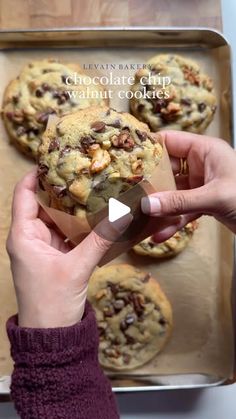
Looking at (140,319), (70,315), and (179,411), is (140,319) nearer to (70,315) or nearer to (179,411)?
(179,411)

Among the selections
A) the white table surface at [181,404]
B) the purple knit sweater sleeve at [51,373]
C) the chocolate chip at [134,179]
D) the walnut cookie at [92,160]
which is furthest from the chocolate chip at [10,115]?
the white table surface at [181,404]

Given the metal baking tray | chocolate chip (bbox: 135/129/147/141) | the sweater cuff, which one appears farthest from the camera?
the metal baking tray

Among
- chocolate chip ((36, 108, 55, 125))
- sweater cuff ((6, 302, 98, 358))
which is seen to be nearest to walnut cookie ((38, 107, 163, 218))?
sweater cuff ((6, 302, 98, 358))

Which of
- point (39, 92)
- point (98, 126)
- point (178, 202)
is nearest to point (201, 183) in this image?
point (178, 202)

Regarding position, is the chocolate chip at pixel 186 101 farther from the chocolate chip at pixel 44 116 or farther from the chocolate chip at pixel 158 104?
the chocolate chip at pixel 44 116

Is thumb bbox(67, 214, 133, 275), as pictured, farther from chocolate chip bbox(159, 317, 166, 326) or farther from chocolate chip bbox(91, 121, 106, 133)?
chocolate chip bbox(159, 317, 166, 326)

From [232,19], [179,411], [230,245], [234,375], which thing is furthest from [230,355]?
[232,19]
